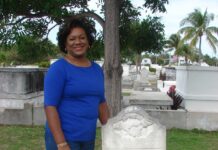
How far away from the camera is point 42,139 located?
8.14 m

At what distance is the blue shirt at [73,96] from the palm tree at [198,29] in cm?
4824

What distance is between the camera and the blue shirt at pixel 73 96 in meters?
3.10

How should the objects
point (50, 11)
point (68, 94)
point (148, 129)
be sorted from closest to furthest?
point (68, 94)
point (148, 129)
point (50, 11)

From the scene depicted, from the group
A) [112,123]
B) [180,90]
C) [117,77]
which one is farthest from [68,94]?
[180,90]

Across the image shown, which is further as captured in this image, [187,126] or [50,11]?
[187,126]

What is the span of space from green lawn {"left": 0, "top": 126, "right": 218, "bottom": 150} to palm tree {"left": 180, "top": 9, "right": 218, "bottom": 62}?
42.6 m

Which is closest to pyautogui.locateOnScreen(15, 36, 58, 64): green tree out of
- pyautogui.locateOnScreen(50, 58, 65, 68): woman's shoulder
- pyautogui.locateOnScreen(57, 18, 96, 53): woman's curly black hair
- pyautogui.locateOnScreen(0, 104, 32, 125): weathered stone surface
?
pyautogui.locateOnScreen(0, 104, 32, 125): weathered stone surface

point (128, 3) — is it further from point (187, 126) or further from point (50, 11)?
point (187, 126)

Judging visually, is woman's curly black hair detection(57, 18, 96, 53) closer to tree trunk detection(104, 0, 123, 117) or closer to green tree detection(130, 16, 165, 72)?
tree trunk detection(104, 0, 123, 117)

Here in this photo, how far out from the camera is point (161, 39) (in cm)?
869

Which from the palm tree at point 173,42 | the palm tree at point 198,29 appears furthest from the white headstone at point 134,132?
the palm tree at point 173,42

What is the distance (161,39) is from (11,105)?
4.17 m

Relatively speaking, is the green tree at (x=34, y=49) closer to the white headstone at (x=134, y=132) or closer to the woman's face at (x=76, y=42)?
the white headstone at (x=134, y=132)

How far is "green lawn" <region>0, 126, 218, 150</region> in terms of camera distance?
7.57m
